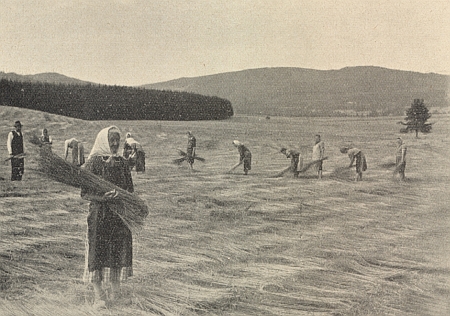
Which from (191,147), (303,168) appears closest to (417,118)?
(303,168)

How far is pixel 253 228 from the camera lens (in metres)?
3.51

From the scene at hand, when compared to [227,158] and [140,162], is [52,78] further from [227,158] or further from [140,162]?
[227,158]

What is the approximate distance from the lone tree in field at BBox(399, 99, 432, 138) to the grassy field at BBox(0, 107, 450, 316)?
7cm

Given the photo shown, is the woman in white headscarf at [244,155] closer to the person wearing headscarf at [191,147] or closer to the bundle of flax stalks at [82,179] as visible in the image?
the person wearing headscarf at [191,147]

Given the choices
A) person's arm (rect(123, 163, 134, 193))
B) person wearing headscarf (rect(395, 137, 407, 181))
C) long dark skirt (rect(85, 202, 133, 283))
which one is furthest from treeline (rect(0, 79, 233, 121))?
person wearing headscarf (rect(395, 137, 407, 181))

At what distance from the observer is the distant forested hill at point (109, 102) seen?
3.55 m

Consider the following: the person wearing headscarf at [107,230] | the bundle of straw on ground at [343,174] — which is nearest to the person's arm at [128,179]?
the person wearing headscarf at [107,230]

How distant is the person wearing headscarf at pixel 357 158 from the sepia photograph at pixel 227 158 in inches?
0.4

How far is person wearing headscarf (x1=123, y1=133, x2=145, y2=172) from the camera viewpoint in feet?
11.0

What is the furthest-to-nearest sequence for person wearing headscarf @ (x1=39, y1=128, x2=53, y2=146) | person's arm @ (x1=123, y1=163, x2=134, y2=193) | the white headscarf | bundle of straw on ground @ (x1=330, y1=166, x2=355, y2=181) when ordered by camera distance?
bundle of straw on ground @ (x1=330, y1=166, x2=355, y2=181) → person wearing headscarf @ (x1=39, y1=128, x2=53, y2=146) → person's arm @ (x1=123, y1=163, x2=134, y2=193) → the white headscarf

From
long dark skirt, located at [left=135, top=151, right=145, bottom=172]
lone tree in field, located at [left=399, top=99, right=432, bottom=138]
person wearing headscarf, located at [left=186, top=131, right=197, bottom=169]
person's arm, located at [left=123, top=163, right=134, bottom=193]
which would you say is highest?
lone tree in field, located at [left=399, top=99, right=432, bottom=138]

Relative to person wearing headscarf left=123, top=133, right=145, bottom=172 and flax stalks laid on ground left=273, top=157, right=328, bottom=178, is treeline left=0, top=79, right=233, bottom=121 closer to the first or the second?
person wearing headscarf left=123, top=133, right=145, bottom=172

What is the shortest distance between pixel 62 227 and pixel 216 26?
174cm

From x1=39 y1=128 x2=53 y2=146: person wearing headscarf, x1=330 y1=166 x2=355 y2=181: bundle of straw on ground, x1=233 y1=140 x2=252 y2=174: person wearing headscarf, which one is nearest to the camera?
x1=39 y1=128 x2=53 y2=146: person wearing headscarf
